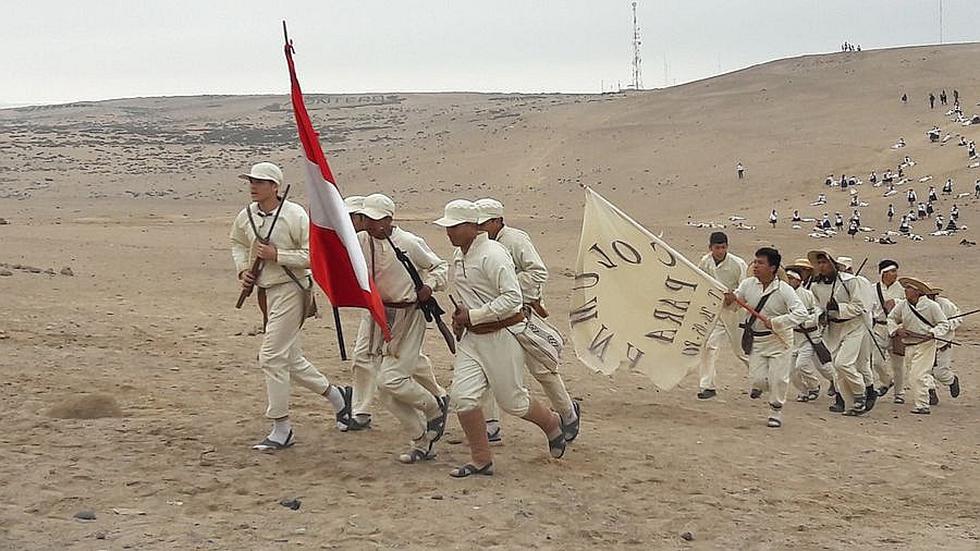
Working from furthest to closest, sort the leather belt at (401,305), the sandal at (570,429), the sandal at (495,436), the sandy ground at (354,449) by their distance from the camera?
1. the sandal at (495,436)
2. the sandal at (570,429)
3. the leather belt at (401,305)
4. the sandy ground at (354,449)

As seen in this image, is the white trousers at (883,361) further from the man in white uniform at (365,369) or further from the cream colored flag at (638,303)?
the man in white uniform at (365,369)

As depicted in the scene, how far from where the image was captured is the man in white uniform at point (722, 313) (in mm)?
10953

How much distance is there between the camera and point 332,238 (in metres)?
7.07

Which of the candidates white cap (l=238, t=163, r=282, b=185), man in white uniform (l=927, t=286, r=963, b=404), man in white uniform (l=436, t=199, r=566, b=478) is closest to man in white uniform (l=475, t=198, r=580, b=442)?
man in white uniform (l=436, t=199, r=566, b=478)

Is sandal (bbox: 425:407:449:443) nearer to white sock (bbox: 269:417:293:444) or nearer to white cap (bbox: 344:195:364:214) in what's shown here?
white sock (bbox: 269:417:293:444)

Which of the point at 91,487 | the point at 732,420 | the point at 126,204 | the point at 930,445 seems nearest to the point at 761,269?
the point at 732,420

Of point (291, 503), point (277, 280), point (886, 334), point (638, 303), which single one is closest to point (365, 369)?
point (277, 280)

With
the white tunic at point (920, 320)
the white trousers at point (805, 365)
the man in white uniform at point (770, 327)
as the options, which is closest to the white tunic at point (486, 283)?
the man in white uniform at point (770, 327)

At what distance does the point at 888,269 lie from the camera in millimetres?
11750

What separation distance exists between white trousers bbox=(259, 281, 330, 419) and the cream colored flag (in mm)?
2442

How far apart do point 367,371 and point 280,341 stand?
0.73m

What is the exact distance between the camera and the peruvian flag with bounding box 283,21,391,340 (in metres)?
6.98

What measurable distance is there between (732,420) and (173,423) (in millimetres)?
4462

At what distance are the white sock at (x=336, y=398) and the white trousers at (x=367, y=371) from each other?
8 centimetres
